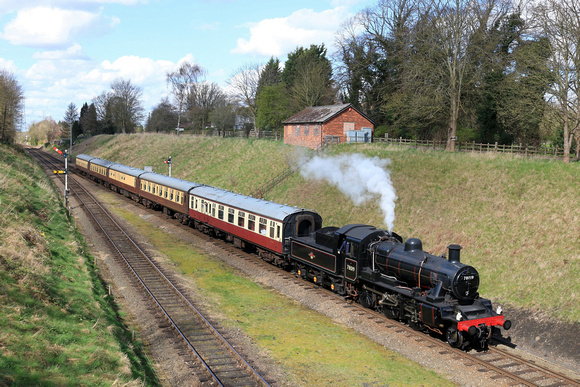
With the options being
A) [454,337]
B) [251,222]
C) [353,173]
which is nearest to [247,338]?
[454,337]

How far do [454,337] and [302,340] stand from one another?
4.54m

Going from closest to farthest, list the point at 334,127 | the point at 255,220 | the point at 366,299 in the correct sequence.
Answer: the point at 366,299 < the point at 255,220 < the point at 334,127

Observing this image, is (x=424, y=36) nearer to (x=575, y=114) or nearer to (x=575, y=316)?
(x=575, y=114)

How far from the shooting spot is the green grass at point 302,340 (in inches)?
467

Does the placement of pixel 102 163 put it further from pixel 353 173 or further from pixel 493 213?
pixel 493 213

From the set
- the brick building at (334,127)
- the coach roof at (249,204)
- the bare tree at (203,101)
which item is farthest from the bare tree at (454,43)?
the bare tree at (203,101)

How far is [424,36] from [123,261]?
3336 cm

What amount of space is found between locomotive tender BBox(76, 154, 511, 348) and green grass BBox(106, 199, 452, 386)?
175 cm

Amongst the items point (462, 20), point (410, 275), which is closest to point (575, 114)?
point (462, 20)

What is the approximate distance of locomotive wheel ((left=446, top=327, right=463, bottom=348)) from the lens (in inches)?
516

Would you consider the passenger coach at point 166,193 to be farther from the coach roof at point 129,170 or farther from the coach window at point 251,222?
the coach window at point 251,222

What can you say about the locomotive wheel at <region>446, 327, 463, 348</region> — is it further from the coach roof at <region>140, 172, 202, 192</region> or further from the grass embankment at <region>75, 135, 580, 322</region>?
the coach roof at <region>140, 172, 202, 192</region>

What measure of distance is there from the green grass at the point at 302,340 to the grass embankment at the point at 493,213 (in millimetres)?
6603

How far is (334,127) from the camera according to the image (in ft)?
139
